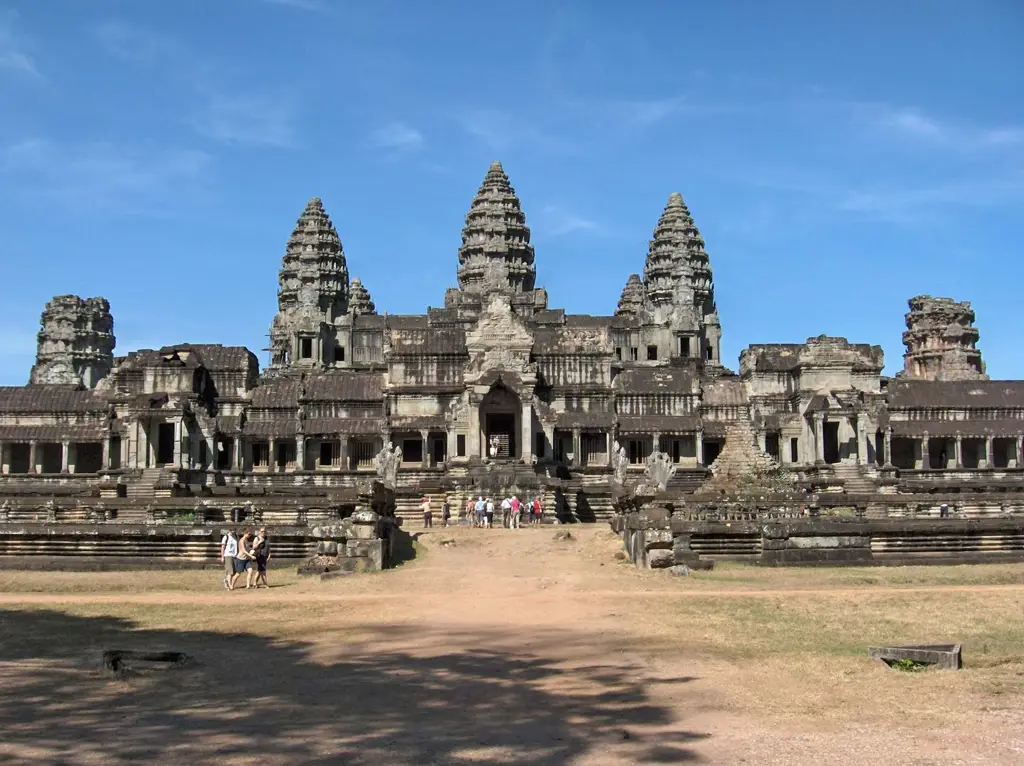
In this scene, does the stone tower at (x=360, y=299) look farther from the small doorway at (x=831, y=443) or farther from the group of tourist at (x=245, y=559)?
the group of tourist at (x=245, y=559)

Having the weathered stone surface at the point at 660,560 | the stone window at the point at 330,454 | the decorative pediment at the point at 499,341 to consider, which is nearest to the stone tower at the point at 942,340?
the decorative pediment at the point at 499,341

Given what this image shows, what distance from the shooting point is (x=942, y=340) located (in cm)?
10206

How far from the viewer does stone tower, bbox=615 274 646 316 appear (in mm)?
95188

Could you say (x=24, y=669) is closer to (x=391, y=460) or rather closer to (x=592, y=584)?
(x=592, y=584)

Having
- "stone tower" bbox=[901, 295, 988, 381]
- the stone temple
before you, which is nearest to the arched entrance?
the stone temple

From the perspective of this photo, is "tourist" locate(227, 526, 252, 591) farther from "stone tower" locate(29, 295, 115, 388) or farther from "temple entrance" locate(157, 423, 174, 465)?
"stone tower" locate(29, 295, 115, 388)

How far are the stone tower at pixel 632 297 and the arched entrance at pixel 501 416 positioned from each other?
123ft

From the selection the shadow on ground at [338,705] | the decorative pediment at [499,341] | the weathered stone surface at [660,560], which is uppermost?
the decorative pediment at [499,341]

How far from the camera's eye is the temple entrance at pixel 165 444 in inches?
2371

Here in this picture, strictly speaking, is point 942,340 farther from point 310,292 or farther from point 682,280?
point 310,292

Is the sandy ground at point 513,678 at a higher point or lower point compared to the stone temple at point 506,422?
lower

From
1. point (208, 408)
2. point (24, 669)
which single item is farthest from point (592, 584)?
point (208, 408)

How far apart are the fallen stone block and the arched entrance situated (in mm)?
40377

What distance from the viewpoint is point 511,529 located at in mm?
37688
